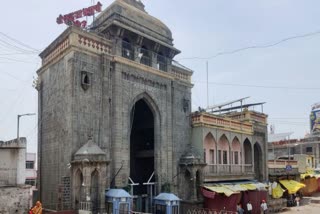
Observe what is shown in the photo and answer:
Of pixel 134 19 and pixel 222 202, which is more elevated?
pixel 134 19

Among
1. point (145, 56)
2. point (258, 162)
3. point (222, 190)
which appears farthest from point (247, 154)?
point (145, 56)

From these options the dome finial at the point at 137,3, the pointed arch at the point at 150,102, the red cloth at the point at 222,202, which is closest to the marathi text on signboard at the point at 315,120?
the red cloth at the point at 222,202

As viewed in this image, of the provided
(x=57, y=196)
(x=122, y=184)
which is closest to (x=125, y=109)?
(x=122, y=184)

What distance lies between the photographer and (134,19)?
2159 centimetres

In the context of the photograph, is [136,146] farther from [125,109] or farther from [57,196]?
[57,196]

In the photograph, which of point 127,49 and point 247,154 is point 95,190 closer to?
point 127,49

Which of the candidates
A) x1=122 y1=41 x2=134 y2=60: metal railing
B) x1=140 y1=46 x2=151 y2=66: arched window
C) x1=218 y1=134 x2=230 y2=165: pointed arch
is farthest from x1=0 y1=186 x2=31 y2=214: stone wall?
x1=218 y1=134 x2=230 y2=165: pointed arch

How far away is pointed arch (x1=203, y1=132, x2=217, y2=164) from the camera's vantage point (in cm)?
2647

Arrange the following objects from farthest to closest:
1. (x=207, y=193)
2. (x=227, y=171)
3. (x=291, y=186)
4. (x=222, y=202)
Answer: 1. (x=291, y=186)
2. (x=227, y=171)
3. (x=222, y=202)
4. (x=207, y=193)

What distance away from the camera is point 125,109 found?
2011 centimetres

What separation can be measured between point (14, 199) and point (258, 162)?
23.1m

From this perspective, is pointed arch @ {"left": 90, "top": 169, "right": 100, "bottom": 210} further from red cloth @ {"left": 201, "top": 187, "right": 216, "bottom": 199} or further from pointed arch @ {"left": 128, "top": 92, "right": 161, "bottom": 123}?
red cloth @ {"left": 201, "top": 187, "right": 216, "bottom": 199}

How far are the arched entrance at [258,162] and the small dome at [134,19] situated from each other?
14436 millimetres

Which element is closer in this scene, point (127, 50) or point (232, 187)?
point (127, 50)
